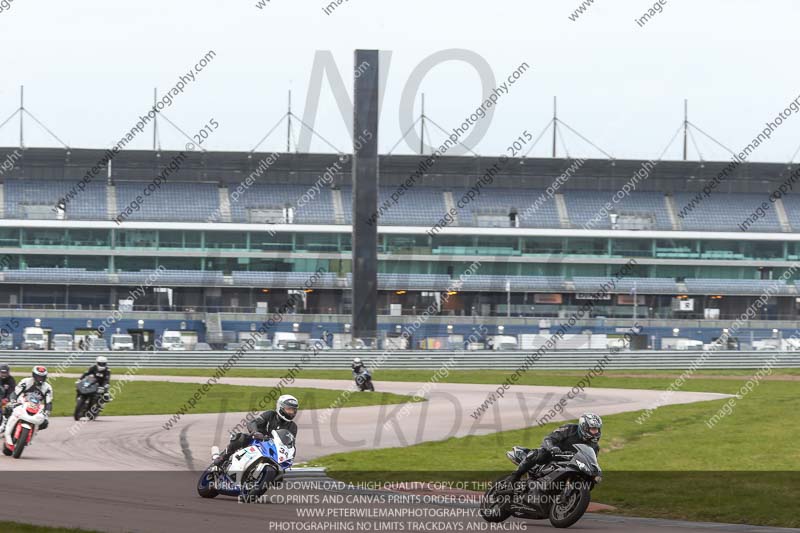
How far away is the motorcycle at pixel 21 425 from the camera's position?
2348 centimetres

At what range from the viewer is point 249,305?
94.9m

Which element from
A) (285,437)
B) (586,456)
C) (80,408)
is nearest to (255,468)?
(285,437)

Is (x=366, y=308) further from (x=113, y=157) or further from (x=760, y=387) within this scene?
(x=113, y=157)

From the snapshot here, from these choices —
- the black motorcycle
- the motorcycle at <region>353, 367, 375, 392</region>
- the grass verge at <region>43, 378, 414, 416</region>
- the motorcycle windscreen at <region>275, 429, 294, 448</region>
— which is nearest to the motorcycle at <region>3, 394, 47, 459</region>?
the motorcycle windscreen at <region>275, 429, 294, 448</region>

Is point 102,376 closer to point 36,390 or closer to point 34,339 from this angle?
point 36,390

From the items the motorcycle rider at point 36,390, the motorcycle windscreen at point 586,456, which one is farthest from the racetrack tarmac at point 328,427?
the motorcycle windscreen at point 586,456

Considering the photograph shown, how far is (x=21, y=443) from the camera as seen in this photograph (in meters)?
23.4

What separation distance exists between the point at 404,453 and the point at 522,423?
863 centimetres

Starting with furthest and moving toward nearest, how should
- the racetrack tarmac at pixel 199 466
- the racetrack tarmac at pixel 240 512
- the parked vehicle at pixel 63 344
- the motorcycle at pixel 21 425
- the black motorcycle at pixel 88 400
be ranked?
1. the parked vehicle at pixel 63 344
2. the black motorcycle at pixel 88 400
3. the motorcycle at pixel 21 425
4. the racetrack tarmac at pixel 199 466
5. the racetrack tarmac at pixel 240 512

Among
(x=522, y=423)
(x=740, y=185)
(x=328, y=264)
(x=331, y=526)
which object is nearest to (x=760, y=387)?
(x=522, y=423)

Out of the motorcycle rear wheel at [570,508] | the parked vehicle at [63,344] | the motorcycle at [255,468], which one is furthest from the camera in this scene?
the parked vehicle at [63,344]

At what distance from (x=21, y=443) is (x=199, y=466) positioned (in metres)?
3.38

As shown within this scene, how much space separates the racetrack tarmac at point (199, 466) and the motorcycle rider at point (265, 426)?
2.32 ft

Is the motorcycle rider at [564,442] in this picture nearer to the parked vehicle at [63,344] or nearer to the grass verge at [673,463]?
the grass verge at [673,463]
